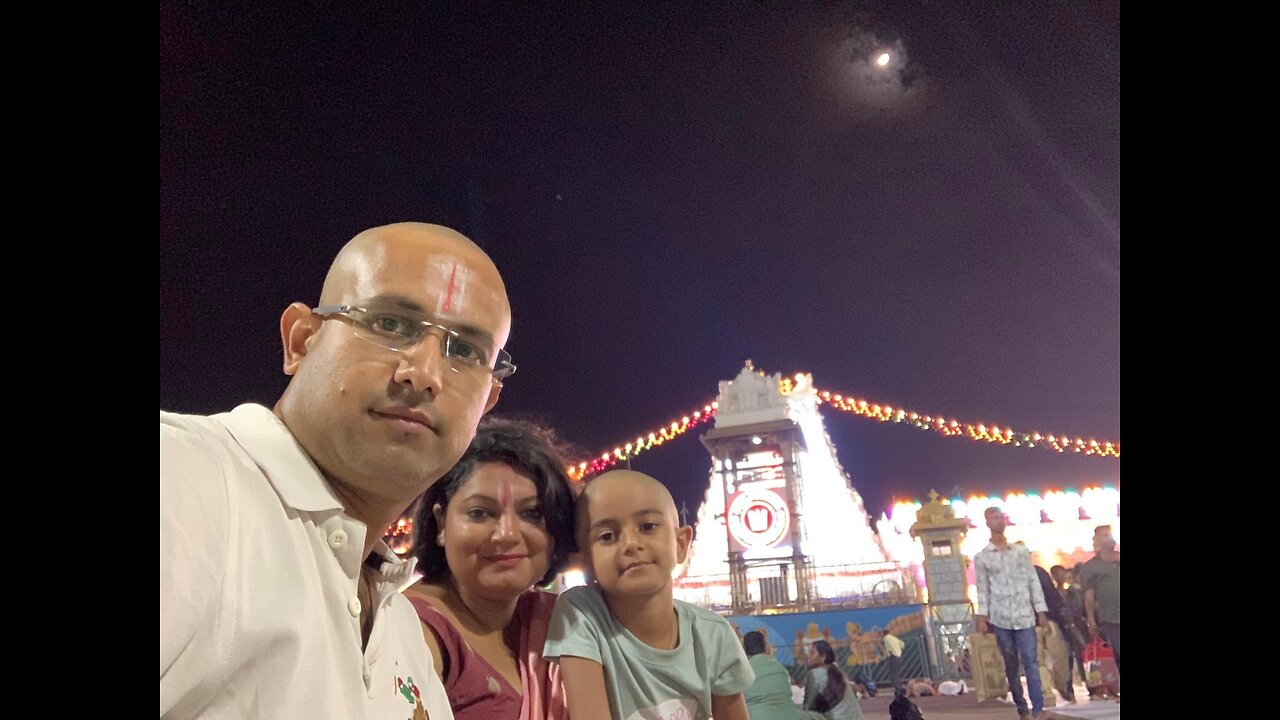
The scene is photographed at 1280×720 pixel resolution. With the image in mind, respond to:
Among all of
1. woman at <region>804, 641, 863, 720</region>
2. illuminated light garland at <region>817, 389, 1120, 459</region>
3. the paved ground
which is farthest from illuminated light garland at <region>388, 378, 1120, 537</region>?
woman at <region>804, 641, 863, 720</region>

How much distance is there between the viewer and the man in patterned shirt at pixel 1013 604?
4.14 metres

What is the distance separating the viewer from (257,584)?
2.46ft

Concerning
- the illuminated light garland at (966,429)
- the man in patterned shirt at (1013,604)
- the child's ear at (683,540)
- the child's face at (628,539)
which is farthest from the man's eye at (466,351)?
the illuminated light garland at (966,429)

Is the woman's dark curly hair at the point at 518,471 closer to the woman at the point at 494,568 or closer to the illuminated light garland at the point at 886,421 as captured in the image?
the woman at the point at 494,568

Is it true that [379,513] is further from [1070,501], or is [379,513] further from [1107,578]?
[1070,501]

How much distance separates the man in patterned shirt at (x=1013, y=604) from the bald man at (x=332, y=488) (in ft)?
12.8

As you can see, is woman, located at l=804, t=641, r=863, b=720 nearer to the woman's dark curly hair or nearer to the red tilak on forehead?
the woman's dark curly hair

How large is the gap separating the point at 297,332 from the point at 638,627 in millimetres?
1055

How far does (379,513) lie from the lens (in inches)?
40.8

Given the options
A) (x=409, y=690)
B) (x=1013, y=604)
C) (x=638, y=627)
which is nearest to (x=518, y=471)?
(x=638, y=627)

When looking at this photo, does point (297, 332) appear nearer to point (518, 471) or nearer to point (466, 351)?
point (466, 351)

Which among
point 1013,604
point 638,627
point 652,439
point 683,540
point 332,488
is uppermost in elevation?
point 332,488

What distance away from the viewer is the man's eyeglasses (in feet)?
3.37

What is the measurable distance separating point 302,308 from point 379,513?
0.35m
